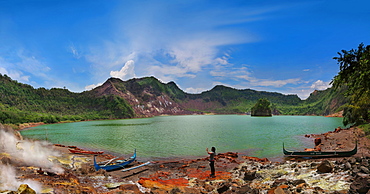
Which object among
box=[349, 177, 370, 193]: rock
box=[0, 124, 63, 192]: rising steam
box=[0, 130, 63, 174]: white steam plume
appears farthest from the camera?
box=[0, 130, 63, 174]: white steam plume

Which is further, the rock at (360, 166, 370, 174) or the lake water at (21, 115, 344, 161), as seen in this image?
the lake water at (21, 115, 344, 161)

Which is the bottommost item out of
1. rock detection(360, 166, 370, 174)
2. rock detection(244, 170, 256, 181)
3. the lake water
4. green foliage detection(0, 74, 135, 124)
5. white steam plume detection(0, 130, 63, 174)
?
the lake water

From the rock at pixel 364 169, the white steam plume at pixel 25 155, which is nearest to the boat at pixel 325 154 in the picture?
the rock at pixel 364 169

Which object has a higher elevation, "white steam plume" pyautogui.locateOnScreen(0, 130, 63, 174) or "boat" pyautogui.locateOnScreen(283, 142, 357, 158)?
"white steam plume" pyautogui.locateOnScreen(0, 130, 63, 174)

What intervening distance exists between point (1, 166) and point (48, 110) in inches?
6441

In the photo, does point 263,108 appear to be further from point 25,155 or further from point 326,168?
point 25,155

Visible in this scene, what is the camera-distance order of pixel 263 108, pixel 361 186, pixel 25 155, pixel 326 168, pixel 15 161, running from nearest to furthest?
pixel 361 186 → pixel 326 168 → pixel 15 161 → pixel 25 155 → pixel 263 108

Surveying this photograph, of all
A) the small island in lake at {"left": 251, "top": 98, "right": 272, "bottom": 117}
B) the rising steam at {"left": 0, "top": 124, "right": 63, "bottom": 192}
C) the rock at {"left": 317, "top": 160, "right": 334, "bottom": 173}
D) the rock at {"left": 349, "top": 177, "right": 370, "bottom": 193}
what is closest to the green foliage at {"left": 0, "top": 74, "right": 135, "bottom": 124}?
the rising steam at {"left": 0, "top": 124, "right": 63, "bottom": 192}

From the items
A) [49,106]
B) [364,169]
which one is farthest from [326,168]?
[49,106]

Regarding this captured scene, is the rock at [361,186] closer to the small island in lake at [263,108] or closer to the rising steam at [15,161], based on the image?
the rising steam at [15,161]

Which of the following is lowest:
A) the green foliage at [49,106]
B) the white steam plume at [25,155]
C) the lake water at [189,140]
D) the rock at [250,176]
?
the lake water at [189,140]

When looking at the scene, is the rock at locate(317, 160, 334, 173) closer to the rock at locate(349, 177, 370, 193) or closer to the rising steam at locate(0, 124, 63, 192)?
the rock at locate(349, 177, 370, 193)

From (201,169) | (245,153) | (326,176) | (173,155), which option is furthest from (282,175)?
(173,155)

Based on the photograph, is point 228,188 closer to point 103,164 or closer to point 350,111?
point 103,164
